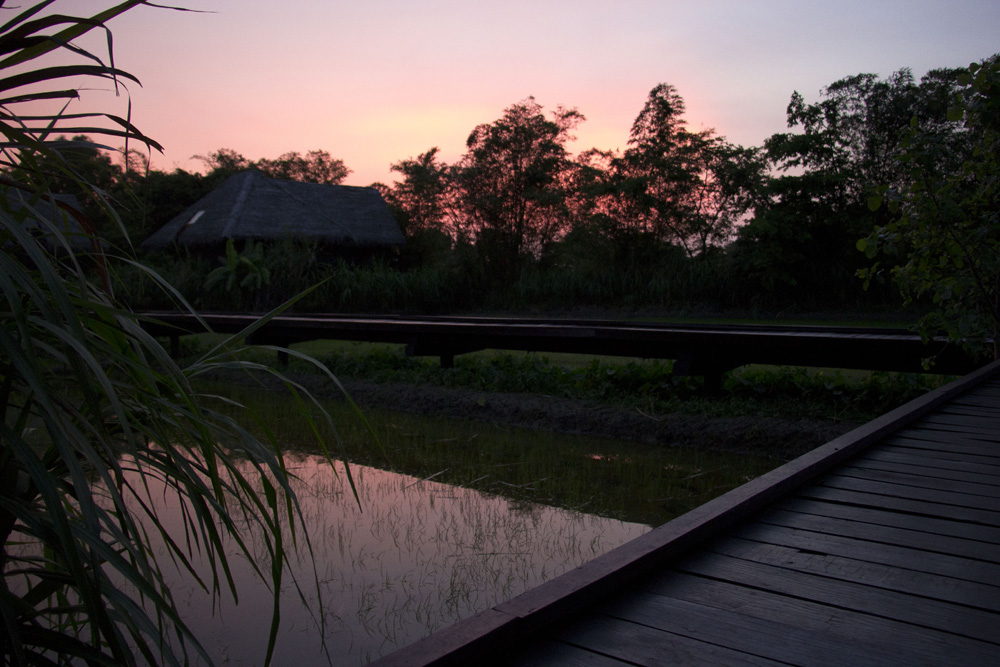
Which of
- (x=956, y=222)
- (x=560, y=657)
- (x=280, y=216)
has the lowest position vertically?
(x=560, y=657)

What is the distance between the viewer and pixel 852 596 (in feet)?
4.68

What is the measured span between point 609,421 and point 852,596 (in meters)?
3.49

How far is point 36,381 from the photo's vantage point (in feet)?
2.14

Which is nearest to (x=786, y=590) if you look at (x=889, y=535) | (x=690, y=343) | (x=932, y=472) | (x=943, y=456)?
(x=889, y=535)

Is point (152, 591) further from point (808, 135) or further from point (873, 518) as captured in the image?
point (808, 135)

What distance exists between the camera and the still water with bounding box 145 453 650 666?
195 cm

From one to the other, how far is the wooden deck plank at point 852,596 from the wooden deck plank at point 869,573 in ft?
0.09

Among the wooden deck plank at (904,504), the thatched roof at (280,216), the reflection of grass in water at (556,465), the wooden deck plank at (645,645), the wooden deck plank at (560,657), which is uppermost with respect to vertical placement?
the thatched roof at (280,216)

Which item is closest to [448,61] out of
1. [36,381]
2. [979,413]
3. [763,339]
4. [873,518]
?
[763,339]

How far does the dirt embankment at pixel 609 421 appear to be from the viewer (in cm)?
433

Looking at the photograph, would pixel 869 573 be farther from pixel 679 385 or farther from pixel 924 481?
pixel 679 385

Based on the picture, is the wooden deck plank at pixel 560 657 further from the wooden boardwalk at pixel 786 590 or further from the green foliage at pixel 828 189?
the green foliage at pixel 828 189

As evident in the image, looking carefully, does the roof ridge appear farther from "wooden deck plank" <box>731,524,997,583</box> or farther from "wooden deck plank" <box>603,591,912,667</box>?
"wooden deck plank" <box>603,591,912,667</box>

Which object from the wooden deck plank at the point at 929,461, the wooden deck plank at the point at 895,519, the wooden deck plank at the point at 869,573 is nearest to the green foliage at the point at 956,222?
the wooden deck plank at the point at 929,461
